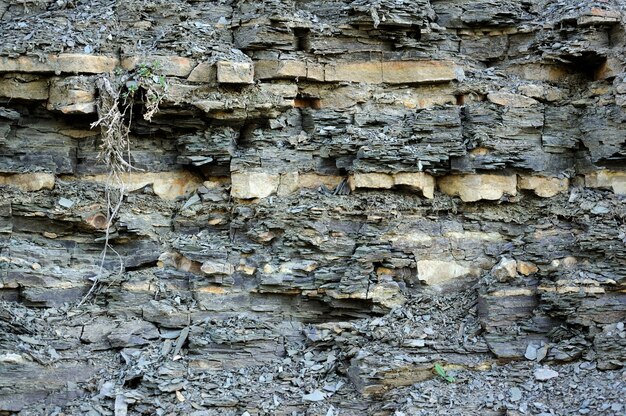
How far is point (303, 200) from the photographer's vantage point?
31.3 ft

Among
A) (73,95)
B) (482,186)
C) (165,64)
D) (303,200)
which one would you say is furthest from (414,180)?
(73,95)

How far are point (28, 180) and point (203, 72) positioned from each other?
2.74 metres

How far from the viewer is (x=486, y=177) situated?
9.61 meters

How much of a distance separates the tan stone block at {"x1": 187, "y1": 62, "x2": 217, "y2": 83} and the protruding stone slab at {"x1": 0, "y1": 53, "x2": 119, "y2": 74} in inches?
45.8

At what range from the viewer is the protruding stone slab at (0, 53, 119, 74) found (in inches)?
364

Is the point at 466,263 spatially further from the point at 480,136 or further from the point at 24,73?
the point at 24,73

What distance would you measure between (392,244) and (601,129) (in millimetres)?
3297

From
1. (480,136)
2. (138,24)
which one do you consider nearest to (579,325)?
(480,136)

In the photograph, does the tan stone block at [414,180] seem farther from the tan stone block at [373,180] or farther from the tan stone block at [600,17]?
the tan stone block at [600,17]

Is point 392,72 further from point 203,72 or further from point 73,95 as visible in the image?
point 73,95

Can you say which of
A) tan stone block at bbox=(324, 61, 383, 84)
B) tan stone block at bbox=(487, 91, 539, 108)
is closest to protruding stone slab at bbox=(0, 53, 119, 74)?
tan stone block at bbox=(324, 61, 383, 84)

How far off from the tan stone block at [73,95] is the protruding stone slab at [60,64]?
0.44 feet

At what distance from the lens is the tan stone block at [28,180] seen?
940 cm

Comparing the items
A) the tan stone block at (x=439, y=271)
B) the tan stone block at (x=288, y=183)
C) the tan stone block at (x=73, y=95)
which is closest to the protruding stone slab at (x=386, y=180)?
the tan stone block at (x=288, y=183)
